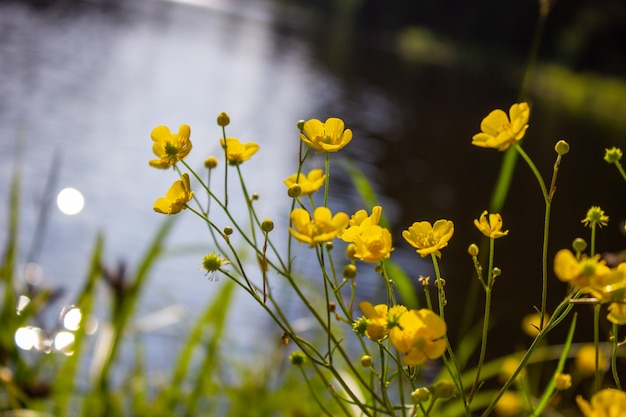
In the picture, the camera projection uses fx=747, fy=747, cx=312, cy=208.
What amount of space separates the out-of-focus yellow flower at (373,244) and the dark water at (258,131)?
233cm

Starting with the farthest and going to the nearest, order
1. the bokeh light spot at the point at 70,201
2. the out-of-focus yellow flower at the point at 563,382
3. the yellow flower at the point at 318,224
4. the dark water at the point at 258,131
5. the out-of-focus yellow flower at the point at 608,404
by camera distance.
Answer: the dark water at the point at 258,131 < the bokeh light spot at the point at 70,201 < the out-of-focus yellow flower at the point at 563,382 < the yellow flower at the point at 318,224 < the out-of-focus yellow flower at the point at 608,404

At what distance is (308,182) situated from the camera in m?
0.55

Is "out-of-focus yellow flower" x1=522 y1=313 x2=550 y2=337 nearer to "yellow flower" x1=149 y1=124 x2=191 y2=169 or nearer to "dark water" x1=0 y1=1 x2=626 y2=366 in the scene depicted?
"yellow flower" x1=149 y1=124 x2=191 y2=169

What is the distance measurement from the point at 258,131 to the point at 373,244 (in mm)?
11756

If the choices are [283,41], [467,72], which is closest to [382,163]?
[283,41]

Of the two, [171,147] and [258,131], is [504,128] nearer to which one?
[171,147]

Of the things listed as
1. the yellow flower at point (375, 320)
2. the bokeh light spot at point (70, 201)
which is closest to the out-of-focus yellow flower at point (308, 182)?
the yellow flower at point (375, 320)

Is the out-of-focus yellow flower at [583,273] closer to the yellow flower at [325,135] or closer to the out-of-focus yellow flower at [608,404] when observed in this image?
the out-of-focus yellow flower at [608,404]

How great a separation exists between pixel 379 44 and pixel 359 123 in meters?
21.8

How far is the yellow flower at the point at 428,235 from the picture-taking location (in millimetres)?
515

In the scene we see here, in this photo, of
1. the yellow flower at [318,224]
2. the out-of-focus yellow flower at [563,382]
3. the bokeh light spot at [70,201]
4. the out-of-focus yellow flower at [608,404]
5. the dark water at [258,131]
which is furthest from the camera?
the dark water at [258,131]

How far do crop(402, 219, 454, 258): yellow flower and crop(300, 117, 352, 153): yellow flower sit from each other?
0.08 meters

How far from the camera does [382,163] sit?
1173 centimetres

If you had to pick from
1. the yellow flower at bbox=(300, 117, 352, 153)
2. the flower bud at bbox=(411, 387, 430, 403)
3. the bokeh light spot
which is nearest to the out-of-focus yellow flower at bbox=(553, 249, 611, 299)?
the flower bud at bbox=(411, 387, 430, 403)
